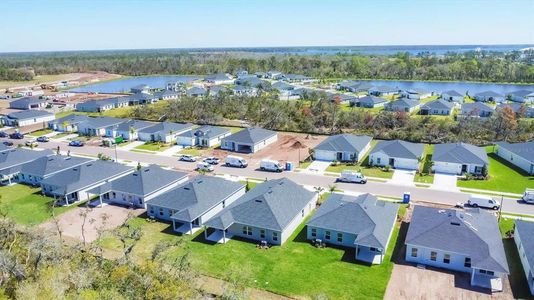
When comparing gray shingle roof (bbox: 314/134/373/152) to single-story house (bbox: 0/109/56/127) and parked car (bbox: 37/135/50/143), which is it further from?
single-story house (bbox: 0/109/56/127)

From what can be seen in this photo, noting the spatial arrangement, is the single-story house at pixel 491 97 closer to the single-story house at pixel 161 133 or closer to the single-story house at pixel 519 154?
the single-story house at pixel 519 154

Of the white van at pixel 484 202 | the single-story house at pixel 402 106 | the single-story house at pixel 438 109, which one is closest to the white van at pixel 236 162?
the white van at pixel 484 202

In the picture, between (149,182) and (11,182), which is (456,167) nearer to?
(149,182)

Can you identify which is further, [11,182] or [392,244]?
[11,182]

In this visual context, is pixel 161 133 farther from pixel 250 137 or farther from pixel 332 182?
pixel 332 182

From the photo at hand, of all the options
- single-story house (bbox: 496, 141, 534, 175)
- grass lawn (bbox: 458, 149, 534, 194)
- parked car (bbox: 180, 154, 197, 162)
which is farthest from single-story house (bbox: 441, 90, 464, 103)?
parked car (bbox: 180, 154, 197, 162)

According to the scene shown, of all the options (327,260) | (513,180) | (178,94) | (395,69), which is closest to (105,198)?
(327,260)
